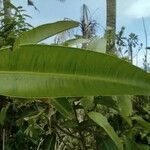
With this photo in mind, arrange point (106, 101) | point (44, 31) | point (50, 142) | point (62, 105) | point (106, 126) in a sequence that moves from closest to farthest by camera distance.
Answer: point (44, 31) < point (62, 105) < point (106, 126) < point (106, 101) < point (50, 142)

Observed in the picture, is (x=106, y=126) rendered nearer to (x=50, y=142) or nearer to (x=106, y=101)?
(x=106, y=101)

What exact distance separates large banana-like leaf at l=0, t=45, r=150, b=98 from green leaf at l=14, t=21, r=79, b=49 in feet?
0.47

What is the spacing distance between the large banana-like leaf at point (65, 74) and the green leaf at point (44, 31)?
14 centimetres

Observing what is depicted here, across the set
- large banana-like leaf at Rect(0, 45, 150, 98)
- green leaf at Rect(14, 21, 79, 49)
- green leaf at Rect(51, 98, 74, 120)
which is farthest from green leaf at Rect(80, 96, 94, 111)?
large banana-like leaf at Rect(0, 45, 150, 98)

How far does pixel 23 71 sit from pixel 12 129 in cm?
157

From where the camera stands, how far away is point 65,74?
806mm

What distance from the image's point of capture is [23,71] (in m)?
0.83

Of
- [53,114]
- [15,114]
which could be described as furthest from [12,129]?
[53,114]

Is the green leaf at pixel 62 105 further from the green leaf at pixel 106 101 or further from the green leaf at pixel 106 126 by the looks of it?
the green leaf at pixel 106 101

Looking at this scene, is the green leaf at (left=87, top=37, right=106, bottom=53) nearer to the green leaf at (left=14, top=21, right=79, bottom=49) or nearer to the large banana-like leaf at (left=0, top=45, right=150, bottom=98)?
the green leaf at (left=14, top=21, right=79, bottom=49)

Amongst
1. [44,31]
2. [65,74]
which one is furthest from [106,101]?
[65,74]

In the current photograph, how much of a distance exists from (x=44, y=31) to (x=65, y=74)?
0.77 ft

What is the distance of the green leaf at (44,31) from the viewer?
0.98 m

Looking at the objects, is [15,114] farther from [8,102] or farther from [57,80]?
[57,80]
